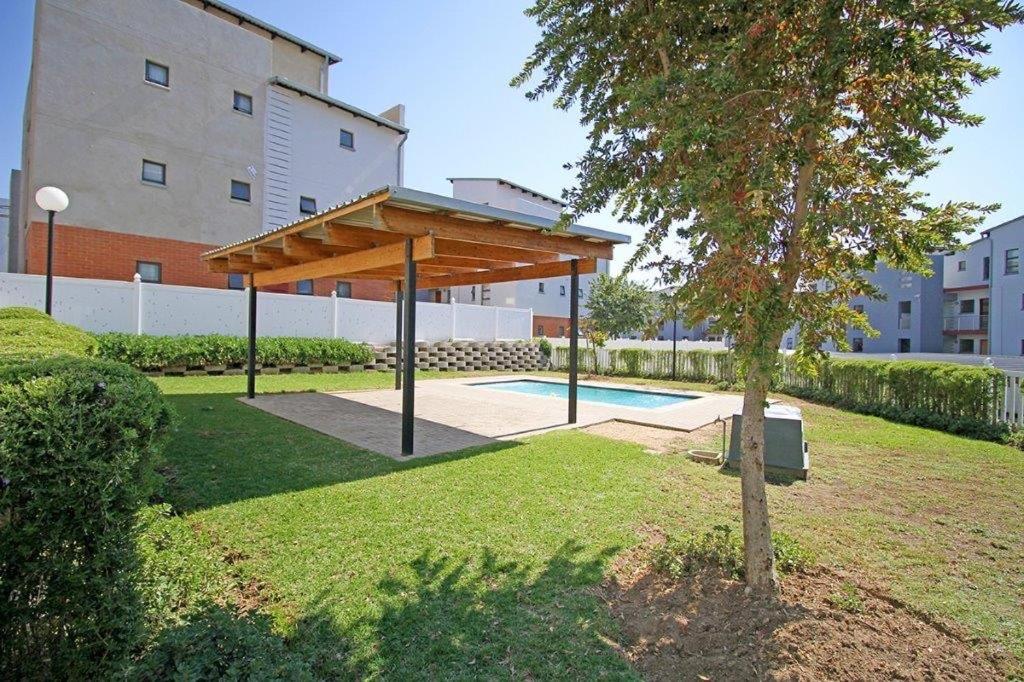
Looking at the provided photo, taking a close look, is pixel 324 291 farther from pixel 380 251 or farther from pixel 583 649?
pixel 583 649

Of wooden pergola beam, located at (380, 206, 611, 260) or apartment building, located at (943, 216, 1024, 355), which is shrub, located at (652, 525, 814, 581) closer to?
wooden pergola beam, located at (380, 206, 611, 260)

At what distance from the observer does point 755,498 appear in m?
3.26

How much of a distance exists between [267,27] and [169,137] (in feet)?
20.7

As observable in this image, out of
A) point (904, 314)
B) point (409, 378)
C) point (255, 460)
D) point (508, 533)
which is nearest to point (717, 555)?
point (508, 533)

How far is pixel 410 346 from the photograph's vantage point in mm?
6352

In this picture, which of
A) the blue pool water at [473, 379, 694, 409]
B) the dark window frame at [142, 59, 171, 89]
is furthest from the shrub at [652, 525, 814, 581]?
the dark window frame at [142, 59, 171, 89]

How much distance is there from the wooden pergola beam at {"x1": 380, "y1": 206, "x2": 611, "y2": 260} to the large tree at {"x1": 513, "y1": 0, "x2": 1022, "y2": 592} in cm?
280

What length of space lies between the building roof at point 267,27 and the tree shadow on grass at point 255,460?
55.4 feet

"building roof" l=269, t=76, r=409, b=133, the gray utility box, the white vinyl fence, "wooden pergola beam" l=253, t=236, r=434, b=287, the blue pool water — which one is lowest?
the blue pool water

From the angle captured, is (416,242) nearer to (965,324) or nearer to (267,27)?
(267,27)

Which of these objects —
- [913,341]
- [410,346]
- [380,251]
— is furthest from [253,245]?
[913,341]

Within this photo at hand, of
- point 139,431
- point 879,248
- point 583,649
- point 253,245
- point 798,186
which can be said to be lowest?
point 583,649

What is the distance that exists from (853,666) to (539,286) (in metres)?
30.7

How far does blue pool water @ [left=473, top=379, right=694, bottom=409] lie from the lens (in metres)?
13.4
